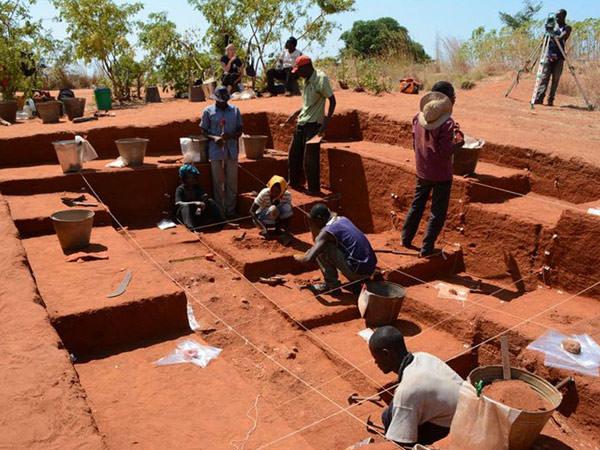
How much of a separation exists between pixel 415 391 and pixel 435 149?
3130 millimetres

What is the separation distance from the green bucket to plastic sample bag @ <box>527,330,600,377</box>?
387 inches

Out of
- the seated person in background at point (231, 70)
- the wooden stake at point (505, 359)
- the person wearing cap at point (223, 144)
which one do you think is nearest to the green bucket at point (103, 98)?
the seated person in background at point (231, 70)

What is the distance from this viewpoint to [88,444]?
2393 mm

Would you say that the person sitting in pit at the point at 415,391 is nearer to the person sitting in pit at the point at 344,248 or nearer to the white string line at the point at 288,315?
the white string line at the point at 288,315

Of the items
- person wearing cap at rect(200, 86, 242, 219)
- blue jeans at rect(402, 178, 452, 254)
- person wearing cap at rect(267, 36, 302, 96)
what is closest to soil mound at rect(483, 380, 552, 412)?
blue jeans at rect(402, 178, 452, 254)

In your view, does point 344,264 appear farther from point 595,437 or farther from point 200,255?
point 595,437

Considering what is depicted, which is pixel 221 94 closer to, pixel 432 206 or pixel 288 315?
pixel 432 206

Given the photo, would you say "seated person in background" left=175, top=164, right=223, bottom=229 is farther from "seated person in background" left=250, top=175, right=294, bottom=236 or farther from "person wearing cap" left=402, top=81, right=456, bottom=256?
"person wearing cap" left=402, top=81, right=456, bottom=256

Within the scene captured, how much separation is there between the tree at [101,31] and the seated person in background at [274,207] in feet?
28.3

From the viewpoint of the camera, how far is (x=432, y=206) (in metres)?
5.97

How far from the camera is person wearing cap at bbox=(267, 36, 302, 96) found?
12352mm

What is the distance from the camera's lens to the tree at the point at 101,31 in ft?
42.9

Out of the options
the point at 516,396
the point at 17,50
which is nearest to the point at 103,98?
the point at 17,50

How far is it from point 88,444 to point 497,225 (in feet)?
16.1
